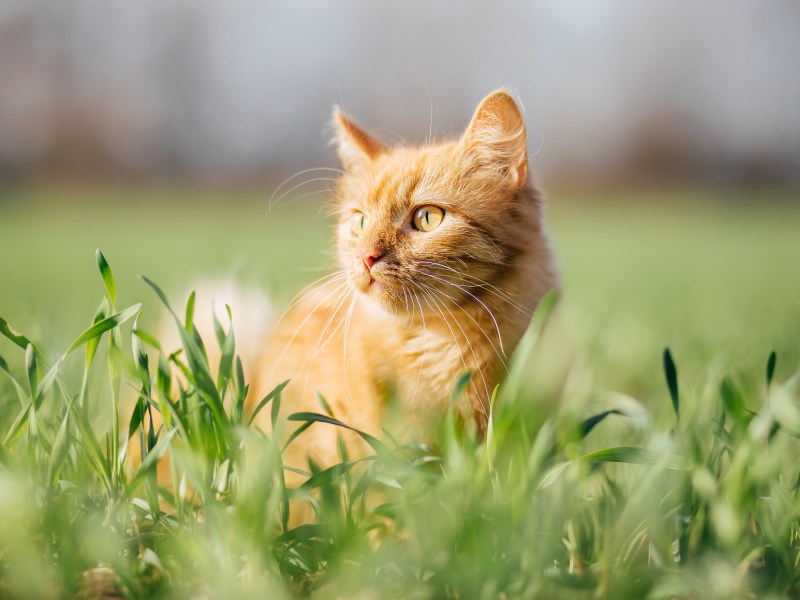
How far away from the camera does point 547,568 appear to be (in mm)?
936

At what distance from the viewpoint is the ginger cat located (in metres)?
1.37

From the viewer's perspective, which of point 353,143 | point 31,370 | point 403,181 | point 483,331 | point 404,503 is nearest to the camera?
point 404,503

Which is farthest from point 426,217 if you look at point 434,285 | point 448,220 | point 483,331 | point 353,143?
point 353,143

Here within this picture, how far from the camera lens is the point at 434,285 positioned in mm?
1385

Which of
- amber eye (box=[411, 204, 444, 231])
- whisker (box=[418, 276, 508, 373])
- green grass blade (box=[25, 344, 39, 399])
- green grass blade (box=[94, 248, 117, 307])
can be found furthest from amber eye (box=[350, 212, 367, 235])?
A: green grass blade (box=[25, 344, 39, 399])

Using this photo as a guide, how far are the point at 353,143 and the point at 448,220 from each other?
452mm

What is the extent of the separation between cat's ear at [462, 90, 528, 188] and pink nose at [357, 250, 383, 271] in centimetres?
34

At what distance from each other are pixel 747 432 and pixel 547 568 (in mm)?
393

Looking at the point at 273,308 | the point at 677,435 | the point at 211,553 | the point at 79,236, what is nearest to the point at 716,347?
the point at 677,435

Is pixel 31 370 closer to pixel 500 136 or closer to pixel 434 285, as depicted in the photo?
pixel 434 285

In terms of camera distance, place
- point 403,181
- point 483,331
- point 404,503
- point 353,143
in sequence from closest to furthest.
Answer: point 404,503 → point 483,331 → point 403,181 → point 353,143

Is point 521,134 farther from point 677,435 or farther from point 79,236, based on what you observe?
point 79,236

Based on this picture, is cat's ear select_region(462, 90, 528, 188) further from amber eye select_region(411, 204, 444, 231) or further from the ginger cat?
amber eye select_region(411, 204, 444, 231)

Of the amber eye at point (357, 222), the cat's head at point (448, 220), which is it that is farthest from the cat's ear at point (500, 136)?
the amber eye at point (357, 222)
